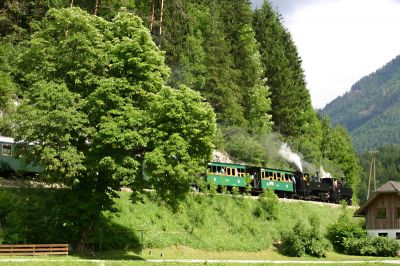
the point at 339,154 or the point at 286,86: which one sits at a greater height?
the point at 286,86

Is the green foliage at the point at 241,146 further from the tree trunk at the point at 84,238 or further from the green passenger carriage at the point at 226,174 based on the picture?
the tree trunk at the point at 84,238

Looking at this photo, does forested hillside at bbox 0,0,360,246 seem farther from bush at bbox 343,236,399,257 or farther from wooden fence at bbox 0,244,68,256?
bush at bbox 343,236,399,257

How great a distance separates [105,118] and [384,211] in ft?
103

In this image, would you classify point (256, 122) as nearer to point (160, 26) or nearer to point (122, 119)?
point (160, 26)

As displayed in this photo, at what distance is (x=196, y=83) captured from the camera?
210 ft

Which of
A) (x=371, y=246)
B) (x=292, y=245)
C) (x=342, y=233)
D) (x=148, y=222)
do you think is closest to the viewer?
(x=148, y=222)

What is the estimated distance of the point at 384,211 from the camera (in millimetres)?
51781

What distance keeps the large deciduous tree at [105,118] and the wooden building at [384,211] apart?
25.9m

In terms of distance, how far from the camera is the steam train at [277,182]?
4862 centimetres

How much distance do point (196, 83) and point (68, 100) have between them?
33.0 m

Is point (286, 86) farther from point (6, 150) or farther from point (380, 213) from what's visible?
point (6, 150)

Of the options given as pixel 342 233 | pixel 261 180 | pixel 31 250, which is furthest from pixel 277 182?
pixel 31 250

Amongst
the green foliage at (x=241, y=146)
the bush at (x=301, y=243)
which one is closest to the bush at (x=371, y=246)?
the bush at (x=301, y=243)

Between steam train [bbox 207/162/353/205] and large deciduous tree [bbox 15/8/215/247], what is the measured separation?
1461 cm
